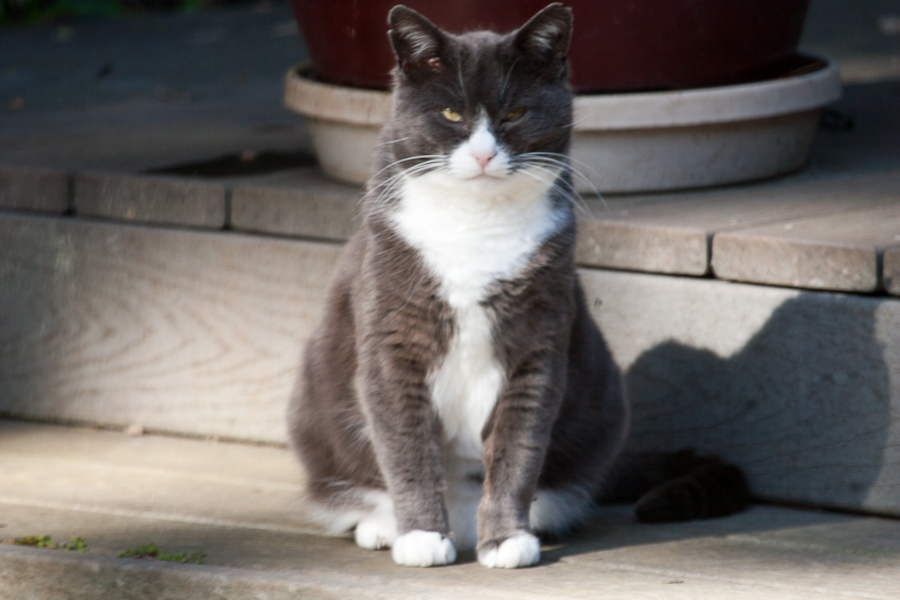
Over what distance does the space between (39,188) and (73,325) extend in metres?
0.36

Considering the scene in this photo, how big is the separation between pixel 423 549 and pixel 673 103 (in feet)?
4.21

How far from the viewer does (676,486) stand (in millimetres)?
2281

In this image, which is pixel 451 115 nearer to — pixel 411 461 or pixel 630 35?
pixel 411 461

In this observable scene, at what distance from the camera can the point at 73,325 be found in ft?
9.52

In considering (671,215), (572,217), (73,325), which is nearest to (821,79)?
(671,215)

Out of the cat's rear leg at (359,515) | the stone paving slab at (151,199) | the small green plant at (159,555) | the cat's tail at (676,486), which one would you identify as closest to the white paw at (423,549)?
the cat's rear leg at (359,515)

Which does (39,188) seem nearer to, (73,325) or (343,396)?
(73,325)

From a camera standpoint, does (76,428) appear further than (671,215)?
Yes

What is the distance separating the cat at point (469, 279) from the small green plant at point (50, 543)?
22.5 inches

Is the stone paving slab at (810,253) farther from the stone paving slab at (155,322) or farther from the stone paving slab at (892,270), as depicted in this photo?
the stone paving slab at (155,322)

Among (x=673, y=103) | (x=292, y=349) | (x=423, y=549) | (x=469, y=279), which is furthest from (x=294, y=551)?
(x=673, y=103)

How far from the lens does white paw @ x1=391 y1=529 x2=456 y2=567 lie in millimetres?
1958

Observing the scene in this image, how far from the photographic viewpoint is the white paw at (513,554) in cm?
196

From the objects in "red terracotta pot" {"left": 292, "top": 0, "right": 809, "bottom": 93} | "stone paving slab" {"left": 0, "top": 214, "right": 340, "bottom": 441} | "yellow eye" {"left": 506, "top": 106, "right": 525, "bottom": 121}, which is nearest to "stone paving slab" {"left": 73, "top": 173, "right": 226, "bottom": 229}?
"stone paving slab" {"left": 0, "top": 214, "right": 340, "bottom": 441}
